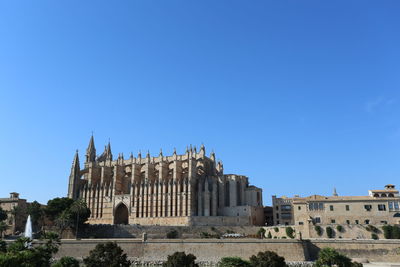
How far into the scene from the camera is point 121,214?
72000mm

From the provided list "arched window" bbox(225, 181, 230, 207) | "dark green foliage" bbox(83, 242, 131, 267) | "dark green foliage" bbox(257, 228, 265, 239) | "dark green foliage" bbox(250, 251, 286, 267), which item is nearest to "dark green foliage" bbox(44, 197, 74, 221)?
"arched window" bbox(225, 181, 230, 207)

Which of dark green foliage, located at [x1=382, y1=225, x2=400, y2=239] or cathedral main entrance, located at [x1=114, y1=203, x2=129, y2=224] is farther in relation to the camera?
cathedral main entrance, located at [x1=114, y1=203, x2=129, y2=224]

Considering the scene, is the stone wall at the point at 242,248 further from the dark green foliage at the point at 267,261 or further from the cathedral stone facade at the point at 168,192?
the cathedral stone facade at the point at 168,192

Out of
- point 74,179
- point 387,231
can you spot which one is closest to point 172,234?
Result: point 387,231

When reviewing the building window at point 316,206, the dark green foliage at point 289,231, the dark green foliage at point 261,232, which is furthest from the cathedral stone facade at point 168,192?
the building window at point 316,206

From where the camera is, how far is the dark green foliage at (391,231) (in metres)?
44.0

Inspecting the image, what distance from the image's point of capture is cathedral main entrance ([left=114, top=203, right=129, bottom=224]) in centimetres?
7119

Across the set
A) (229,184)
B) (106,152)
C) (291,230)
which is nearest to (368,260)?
(291,230)

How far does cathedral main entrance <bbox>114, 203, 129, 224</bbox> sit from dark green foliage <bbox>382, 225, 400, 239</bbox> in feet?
142

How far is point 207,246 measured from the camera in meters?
42.3

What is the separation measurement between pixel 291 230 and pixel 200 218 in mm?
15874

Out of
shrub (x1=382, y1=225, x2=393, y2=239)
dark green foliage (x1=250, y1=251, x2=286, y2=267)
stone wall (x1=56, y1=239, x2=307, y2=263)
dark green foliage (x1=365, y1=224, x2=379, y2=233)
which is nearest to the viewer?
dark green foliage (x1=250, y1=251, x2=286, y2=267)

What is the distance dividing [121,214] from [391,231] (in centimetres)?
4533

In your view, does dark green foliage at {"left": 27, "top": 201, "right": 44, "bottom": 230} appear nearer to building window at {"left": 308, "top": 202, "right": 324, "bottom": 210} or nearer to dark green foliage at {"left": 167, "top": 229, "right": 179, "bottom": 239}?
dark green foliage at {"left": 167, "top": 229, "right": 179, "bottom": 239}
